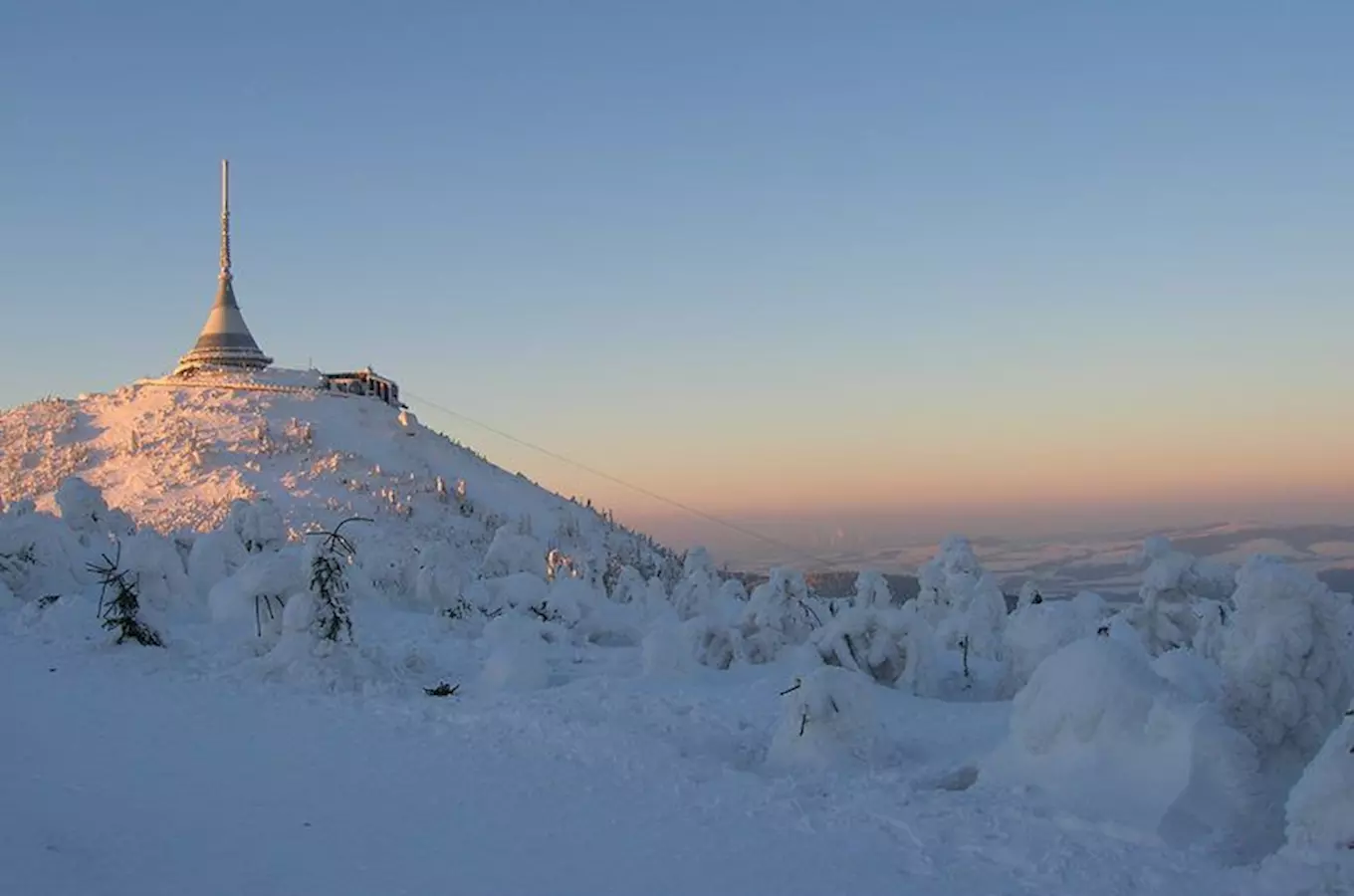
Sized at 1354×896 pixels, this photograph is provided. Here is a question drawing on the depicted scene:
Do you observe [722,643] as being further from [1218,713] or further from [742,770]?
[1218,713]

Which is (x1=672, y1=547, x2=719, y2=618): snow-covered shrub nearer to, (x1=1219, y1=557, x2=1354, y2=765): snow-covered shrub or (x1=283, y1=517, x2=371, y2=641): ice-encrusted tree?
(x1=283, y1=517, x2=371, y2=641): ice-encrusted tree

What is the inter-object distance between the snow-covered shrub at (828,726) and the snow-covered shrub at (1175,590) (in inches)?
339

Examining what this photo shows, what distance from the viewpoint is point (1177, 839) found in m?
8.50

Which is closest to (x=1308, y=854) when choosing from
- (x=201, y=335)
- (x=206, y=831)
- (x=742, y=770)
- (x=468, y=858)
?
(x=742, y=770)

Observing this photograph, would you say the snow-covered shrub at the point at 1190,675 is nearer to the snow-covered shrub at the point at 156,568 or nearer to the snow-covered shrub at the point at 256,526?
the snow-covered shrub at the point at 156,568

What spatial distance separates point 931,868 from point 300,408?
68201mm

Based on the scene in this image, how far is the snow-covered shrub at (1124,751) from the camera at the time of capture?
8.77 m

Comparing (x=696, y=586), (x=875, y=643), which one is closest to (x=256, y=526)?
(x=696, y=586)

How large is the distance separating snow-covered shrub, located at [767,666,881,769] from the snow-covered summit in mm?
43060

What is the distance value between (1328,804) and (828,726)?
4711mm

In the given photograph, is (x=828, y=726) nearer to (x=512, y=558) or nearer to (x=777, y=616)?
(x=777, y=616)

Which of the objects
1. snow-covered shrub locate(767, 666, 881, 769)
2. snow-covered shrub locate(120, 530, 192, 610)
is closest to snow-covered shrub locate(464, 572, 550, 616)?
snow-covered shrub locate(120, 530, 192, 610)

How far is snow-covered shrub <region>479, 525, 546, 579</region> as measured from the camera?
3416cm

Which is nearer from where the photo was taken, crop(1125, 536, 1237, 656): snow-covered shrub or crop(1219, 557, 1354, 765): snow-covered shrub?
crop(1219, 557, 1354, 765): snow-covered shrub
